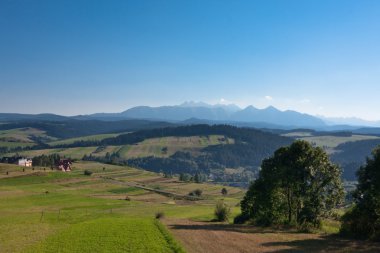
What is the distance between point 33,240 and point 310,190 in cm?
3895

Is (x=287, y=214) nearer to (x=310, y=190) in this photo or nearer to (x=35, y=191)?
(x=310, y=190)

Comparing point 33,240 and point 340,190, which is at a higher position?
point 340,190

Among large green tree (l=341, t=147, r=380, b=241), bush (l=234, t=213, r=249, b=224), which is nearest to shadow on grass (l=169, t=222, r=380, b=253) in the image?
large green tree (l=341, t=147, r=380, b=241)

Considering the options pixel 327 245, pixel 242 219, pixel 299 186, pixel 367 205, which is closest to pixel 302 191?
pixel 299 186

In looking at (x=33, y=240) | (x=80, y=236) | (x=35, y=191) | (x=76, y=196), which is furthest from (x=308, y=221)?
(x=35, y=191)

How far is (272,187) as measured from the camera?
6131 centimetres

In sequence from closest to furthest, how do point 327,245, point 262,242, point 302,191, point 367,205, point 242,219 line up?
point 327,245 → point 262,242 → point 367,205 → point 302,191 → point 242,219

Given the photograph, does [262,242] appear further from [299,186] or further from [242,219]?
[242,219]

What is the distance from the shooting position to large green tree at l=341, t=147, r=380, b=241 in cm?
4644

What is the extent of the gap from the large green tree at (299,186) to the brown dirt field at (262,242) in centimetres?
751

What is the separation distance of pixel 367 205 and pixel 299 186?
13.2 metres

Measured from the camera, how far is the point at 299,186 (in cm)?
5947

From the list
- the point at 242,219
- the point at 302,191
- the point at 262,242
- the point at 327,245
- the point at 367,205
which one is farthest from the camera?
the point at 242,219

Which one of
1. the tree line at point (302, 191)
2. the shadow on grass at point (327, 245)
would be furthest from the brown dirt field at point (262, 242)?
the tree line at point (302, 191)
